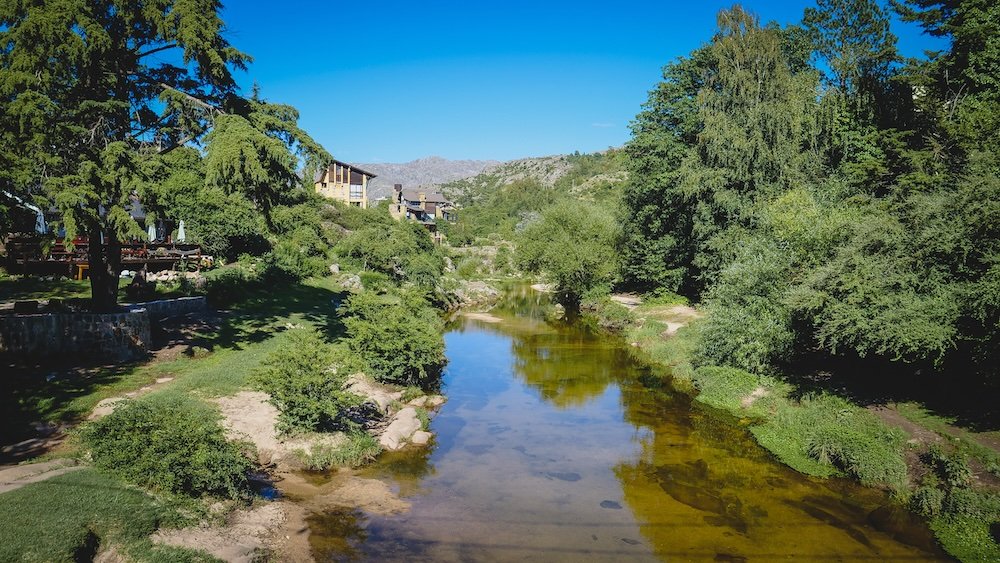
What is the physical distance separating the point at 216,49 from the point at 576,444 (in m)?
17.6

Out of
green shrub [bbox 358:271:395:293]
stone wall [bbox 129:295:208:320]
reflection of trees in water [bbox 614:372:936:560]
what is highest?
green shrub [bbox 358:271:395:293]

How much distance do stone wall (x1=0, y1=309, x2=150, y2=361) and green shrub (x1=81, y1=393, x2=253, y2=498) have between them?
6.27 meters

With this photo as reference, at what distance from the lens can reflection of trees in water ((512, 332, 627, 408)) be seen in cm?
2319

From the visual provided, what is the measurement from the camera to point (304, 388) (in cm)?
1432

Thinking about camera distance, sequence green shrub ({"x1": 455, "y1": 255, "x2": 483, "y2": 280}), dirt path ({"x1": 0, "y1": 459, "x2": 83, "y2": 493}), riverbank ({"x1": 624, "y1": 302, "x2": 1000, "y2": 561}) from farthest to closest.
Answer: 1. green shrub ({"x1": 455, "y1": 255, "x2": 483, "y2": 280})
2. riverbank ({"x1": 624, "y1": 302, "x2": 1000, "y2": 561})
3. dirt path ({"x1": 0, "y1": 459, "x2": 83, "y2": 493})

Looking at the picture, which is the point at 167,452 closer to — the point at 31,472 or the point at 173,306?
the point at 31,472

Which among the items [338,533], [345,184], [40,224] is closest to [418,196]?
[345,184]

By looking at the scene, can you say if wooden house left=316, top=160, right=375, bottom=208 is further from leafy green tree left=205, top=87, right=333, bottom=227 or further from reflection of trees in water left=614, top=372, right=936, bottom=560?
reflection of trees in water left=614, top=372, right=936, bottom=560

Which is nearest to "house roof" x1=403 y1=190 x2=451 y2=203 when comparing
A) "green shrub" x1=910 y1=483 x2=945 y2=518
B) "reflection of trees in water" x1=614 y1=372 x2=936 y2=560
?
"reflection of trees in water" x1=614 y1=372 x2=936 y2=560

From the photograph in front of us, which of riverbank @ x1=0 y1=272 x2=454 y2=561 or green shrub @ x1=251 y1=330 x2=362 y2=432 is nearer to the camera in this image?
riverbank @ x1=0 y1=272 x2=454 y2=561

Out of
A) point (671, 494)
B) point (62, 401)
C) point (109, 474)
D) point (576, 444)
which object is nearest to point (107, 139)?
point (62, 401)

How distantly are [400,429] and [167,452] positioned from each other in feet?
24.0

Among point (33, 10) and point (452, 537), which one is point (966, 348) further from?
point (33, 10)

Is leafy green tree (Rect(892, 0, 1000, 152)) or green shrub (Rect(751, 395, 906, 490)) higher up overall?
leafy green tree (Rect(892, 0, 1000, 152))
